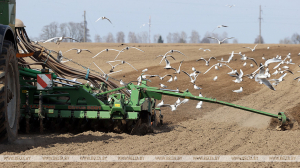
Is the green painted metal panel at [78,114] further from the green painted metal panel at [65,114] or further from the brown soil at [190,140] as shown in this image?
the brown soil at [190,140]

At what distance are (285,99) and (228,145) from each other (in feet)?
35.3

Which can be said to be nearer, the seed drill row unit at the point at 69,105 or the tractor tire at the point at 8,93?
the tractor tire at the point at 8,93

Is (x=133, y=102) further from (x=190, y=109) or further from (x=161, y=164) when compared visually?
(x=190, y=109)

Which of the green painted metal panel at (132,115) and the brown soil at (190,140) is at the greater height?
the green painted metal panel at (132,115)

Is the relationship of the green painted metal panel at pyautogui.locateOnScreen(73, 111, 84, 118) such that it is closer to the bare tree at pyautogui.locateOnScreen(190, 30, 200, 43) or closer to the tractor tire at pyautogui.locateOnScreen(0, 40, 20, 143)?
the tractor tire at pyautogui.locateOnScreen(0, 40, 20, 143)

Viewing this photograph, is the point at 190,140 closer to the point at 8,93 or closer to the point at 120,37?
the point at 8,93

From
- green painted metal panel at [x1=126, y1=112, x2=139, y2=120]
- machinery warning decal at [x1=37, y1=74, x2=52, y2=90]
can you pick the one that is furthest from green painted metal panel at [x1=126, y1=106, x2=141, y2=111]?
machinery warning decal at [x1=37, y1=74, x2=52, y2=90]

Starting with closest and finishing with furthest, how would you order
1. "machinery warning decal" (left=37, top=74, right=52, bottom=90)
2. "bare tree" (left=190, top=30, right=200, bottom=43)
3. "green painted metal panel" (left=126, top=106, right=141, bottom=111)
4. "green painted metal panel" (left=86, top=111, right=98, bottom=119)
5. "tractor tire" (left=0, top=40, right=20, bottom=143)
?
"tractor tire" (left=0, top=40, right=20, bottom=143), "machinery warning decal" (left=37, top=74, right=52, bottom=90), "green painted metal panel" (left=86, top=111, right=98, bottom=119), "green painted metal panel" (left=126, top=106, right=141, bottom=111), "bare tree" (left=190, top=30, right=200, bottom=43)

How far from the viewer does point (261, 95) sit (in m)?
18.9

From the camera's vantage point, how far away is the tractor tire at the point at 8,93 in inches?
222

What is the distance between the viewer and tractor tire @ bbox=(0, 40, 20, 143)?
5645 mm

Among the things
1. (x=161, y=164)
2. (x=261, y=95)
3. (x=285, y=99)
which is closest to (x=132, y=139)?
(x=161, y=164)

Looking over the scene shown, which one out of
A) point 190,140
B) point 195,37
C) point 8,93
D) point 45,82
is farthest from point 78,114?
point 195,37

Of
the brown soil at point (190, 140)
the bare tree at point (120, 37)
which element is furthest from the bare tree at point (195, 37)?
the brown soil at point (190, 140)
